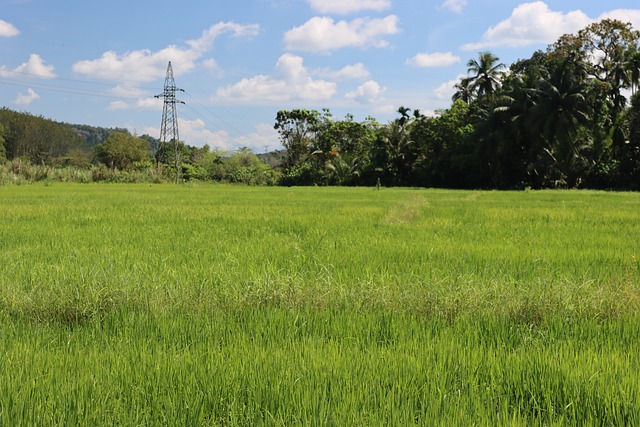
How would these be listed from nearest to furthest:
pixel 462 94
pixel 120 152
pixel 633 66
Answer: pixel 633 66 < pixel 462 94 < pixel 120 152

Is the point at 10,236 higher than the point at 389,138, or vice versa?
the point at 389,138

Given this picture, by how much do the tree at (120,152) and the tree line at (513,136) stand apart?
66.0 ft

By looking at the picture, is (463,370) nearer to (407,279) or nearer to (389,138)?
(407,279)

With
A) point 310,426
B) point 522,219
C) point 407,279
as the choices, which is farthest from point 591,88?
point 310,426

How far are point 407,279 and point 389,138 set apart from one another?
116 ft

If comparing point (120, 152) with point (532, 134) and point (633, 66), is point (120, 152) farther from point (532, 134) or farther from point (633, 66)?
point (633, 66)

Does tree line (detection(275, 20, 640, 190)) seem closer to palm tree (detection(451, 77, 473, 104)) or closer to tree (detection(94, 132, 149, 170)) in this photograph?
palm tree (detection(451, 77, 473, 104))

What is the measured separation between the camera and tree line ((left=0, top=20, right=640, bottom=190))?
3044cm

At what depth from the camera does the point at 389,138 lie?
38125 millimetres

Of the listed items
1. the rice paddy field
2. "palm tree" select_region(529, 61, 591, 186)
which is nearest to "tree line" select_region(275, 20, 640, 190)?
"palm tree" select_region(529, 61, 591, 186)

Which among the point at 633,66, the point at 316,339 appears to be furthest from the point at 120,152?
the point at 316,339

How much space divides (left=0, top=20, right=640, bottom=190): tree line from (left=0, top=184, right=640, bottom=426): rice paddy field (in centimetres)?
2738

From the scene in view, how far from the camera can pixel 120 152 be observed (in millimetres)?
60062

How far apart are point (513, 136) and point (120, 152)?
48.4 metres
